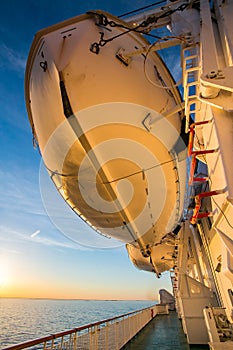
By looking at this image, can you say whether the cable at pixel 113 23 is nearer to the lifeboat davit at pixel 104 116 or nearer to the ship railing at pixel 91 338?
the lifeboat davit at pixel 104 116

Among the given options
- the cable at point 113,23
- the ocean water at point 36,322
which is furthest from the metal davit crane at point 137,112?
the ocean water at point 36,322

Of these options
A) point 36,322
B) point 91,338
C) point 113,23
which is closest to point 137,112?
point 113,23

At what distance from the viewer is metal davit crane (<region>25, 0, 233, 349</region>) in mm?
2227

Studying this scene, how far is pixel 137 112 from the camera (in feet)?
10.0

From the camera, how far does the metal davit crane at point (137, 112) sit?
223 cm

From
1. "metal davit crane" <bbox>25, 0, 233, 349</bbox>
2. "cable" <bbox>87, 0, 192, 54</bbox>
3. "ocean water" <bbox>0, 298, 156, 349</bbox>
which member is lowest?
"ocean water" <bbox>0, 298, 156, 349</bbox>

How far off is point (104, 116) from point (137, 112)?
521 millimetres

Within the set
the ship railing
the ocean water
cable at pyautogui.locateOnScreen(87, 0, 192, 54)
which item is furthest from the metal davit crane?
the ocean water

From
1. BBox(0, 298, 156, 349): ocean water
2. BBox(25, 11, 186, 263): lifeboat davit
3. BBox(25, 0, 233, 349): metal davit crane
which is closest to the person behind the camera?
BBox(25, 0, 233, 349): metal davit crane

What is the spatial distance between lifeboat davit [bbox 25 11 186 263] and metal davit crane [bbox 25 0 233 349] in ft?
0.05

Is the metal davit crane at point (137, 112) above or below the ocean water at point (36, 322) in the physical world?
above

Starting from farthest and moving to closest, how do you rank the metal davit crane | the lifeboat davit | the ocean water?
the ocean water < the lifeboat davit < the metal davit crane

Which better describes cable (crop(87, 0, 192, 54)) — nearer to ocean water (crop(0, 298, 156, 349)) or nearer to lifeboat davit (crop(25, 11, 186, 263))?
lifeboat davit (crop(25, 11, 186, 263))

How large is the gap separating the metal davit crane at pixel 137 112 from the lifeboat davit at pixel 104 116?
0.05 ft
